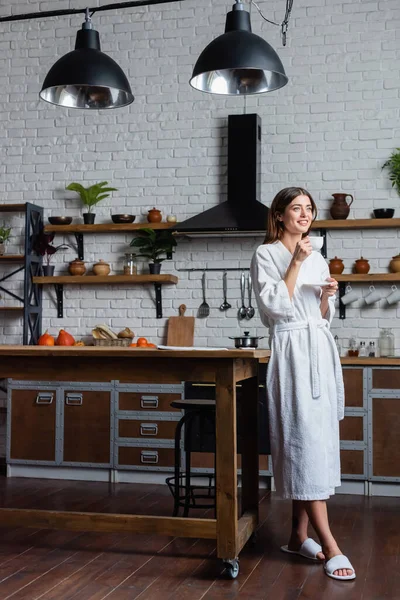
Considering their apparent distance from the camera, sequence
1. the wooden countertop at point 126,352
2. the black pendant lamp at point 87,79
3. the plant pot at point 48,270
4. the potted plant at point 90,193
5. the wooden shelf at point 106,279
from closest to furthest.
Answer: the wooden countertop at point 126,352 → the black pendant lamp at point 87,79 → the wooden shelf at point 106,279 → the potted plant at point 90,193 → the plant pot at point 48,270

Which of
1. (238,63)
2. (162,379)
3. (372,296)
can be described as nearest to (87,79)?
(238,63)

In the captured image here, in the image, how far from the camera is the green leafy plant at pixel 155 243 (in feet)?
20.3

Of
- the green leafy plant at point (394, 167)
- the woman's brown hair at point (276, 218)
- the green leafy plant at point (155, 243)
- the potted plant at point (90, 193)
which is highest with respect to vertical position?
the green leafy plant at point (394, 167)

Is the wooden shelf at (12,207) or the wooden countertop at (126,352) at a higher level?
the wooden shelf at (12,207)

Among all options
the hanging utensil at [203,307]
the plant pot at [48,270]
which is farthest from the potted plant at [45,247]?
the hanging utensil at [203,307]

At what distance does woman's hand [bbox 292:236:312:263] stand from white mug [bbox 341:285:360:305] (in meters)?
2.74

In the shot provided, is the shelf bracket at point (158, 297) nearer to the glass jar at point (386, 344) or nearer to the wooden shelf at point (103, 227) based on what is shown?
the wooden shelf at point (103, 227)

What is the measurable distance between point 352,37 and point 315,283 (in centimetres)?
354

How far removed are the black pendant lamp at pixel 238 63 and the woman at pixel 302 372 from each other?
68cm

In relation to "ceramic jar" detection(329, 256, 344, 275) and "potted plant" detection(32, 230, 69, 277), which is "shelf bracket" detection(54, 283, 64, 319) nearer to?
"potted plant" detection(32, 230, 69, 277)

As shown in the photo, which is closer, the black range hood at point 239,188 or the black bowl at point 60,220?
the black range hood at point 239,188

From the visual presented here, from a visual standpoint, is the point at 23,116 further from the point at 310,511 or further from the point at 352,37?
the point at 310,511

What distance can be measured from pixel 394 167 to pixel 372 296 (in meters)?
1.01

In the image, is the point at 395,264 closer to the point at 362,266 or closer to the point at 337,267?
the point at 362,266
